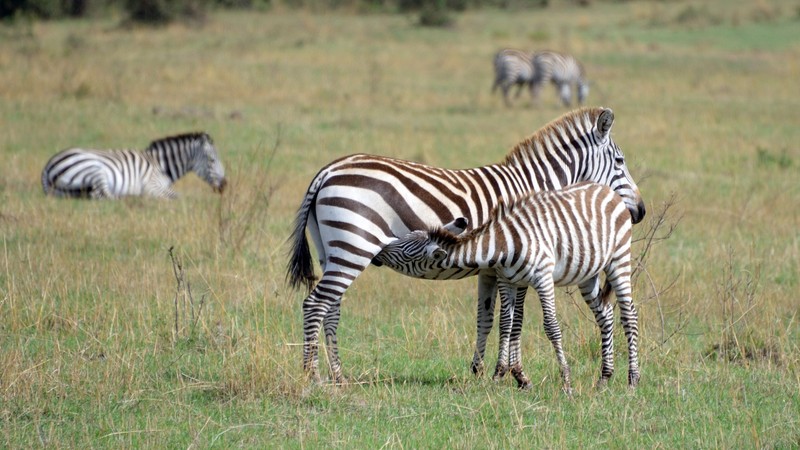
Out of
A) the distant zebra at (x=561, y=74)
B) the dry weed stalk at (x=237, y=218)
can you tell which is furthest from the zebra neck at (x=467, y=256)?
the distant zebra at (x=561, y=74)

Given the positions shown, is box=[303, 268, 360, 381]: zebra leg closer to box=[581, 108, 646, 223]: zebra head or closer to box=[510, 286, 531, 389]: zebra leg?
box=[510, 286, 531, 389]: zebra leg

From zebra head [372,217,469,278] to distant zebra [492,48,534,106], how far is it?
1845 centimetres

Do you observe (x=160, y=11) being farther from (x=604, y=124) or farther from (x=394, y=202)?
(x=394, y=202)

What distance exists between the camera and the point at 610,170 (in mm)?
7680

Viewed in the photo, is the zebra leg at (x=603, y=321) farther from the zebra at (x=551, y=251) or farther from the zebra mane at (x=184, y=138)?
the zebra mane at (x=184, y=138)

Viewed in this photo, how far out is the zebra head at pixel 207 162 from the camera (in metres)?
14.2

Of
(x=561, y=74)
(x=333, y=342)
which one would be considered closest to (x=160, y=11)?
(x=561, y=74)

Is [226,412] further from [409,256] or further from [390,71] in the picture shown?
[390,71]

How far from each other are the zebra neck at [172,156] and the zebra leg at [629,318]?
348 inches

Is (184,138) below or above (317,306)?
below

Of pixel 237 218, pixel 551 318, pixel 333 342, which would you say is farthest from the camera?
pixel 237 218

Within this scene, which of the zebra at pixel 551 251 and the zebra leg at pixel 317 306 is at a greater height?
the zebra at pixel 551 251

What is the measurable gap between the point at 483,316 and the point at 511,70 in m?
18.7

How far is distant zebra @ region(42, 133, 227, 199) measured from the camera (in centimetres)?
1342
